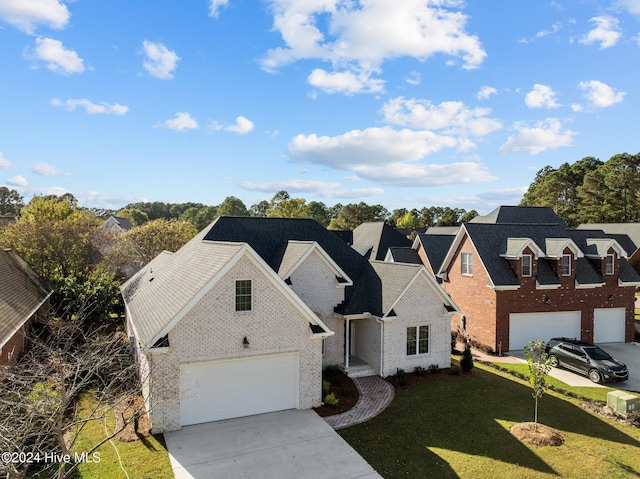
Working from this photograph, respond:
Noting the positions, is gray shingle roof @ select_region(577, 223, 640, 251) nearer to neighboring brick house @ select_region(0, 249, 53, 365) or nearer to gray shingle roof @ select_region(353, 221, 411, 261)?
gray shingle roof @ select_region(353, 221, 411, 261)

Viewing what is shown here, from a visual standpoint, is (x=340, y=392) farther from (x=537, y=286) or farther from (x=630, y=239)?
(x=630, y=239)

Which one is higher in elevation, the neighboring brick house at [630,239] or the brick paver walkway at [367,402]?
the neighboring brick house at [630,239]

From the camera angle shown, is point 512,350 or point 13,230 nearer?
point 512,350

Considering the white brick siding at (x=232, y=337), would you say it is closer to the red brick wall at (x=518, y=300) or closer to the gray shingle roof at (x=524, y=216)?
the red brick wall at (x=518, y=300)

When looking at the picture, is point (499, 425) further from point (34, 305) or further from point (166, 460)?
point (34, 305)

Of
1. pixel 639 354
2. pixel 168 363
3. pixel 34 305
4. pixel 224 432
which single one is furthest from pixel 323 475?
pixel 639 354

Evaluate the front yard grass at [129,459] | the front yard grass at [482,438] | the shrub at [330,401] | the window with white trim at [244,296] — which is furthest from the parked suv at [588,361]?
the front yard grass at [129,459]
